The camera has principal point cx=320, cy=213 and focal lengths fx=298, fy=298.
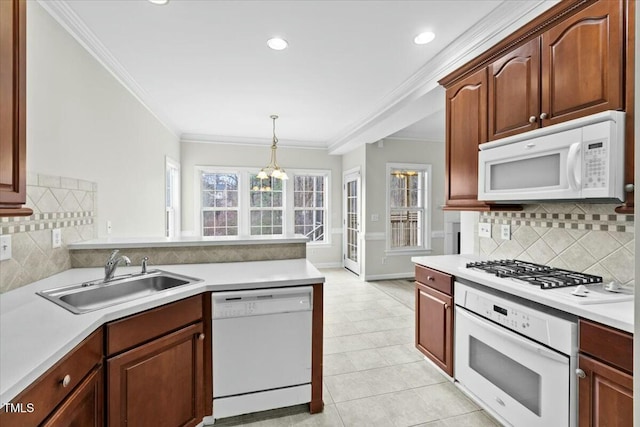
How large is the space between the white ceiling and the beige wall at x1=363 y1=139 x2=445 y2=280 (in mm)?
1154

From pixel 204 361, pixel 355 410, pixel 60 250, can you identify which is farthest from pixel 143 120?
pixel 355 410

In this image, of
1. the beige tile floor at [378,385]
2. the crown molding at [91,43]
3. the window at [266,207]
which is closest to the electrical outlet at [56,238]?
the crown molding at [91,43]

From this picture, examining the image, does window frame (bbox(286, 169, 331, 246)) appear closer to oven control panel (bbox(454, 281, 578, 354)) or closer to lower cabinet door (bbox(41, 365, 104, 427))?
oven control panel (bbox(454, 281, 578, 354))

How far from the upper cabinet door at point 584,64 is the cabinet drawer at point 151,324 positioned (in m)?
2.31

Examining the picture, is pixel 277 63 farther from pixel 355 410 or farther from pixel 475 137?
pixel 355 410

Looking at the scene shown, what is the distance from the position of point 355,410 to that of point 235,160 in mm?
5036

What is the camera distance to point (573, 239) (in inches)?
75.4

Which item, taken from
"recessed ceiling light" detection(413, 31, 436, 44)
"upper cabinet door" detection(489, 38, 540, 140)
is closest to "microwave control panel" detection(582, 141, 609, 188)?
"upper cabinet door" detection(489, 38, 540, 140)

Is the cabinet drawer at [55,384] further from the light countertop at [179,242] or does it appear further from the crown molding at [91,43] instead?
the crown molding at [91,43]

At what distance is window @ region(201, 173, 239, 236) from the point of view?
234 inches

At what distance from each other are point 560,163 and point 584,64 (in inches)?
20.1

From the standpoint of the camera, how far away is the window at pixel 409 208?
5.62 meters

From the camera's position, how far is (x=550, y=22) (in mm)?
1708

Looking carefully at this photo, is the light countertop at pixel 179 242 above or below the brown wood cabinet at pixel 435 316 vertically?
above
